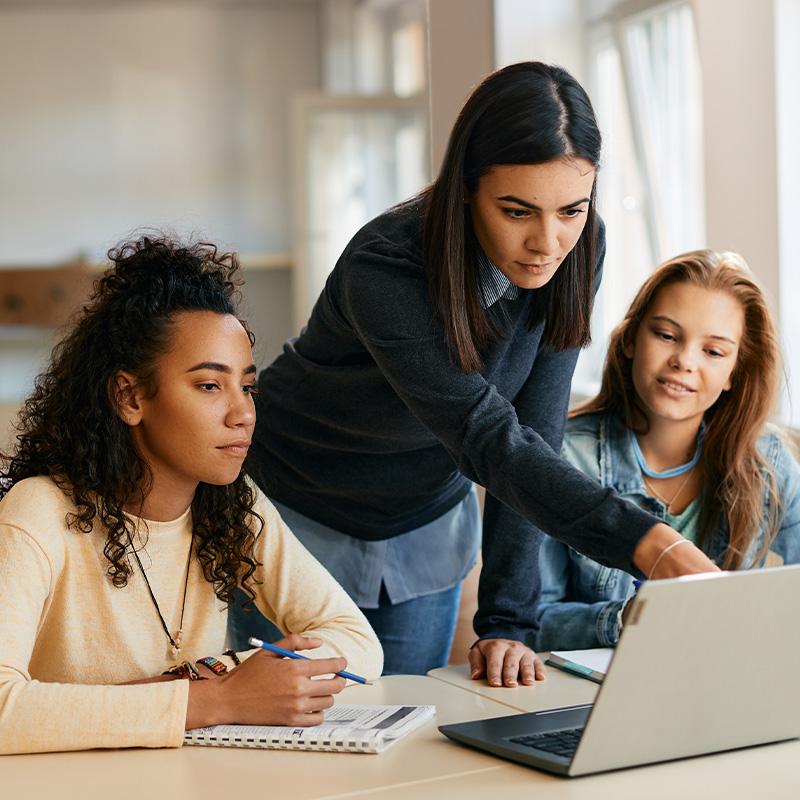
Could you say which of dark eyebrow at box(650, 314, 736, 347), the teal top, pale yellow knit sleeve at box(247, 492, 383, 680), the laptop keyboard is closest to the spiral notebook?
the laptop keyboard

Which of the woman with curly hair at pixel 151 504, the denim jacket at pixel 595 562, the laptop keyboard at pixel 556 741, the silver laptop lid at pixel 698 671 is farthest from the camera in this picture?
the denim jacket at pixel 595 562

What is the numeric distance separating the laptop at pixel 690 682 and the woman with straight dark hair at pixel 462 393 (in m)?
0.11

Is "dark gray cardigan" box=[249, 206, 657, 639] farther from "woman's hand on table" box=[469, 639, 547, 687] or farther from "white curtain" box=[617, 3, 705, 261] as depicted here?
"white curtain" box=[617, 3, 705, 261]

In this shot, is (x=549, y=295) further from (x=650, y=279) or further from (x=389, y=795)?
(x=389, y=795)

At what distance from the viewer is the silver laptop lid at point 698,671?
1042 mm

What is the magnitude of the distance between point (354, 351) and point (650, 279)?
0.64 meters

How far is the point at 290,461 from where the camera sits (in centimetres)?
183

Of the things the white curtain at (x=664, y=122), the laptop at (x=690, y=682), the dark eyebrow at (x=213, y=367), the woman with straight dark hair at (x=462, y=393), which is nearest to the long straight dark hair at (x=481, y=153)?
the woman with straight dark hair at (x=462, y=393)

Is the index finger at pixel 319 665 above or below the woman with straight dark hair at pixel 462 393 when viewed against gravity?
below

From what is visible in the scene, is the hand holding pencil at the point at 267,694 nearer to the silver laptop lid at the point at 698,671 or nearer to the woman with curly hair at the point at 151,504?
the woman with curly hair at the point at 151,504

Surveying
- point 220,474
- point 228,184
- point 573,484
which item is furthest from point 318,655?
point 228,184

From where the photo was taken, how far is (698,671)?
43.3 inches

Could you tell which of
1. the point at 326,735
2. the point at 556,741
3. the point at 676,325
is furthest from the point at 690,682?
the point at 676,325

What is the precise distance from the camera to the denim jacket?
174 centimetres
